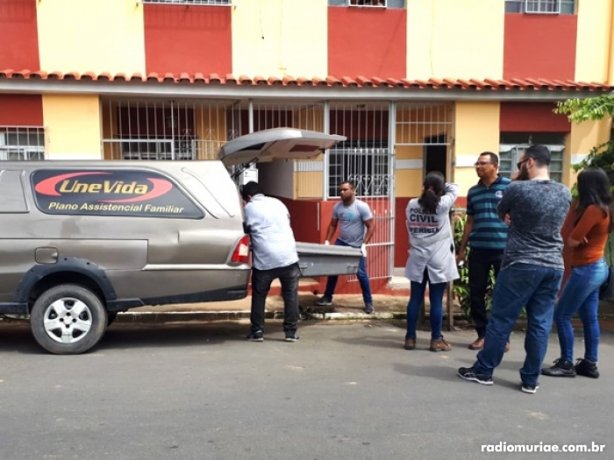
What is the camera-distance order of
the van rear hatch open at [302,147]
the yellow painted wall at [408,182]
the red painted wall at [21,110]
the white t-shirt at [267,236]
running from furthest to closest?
the yellow painted wall at [408,182] < the red painted wall at [21,110] < the van rear hatch open at [302,147] < the white t-shirt at [267,236]

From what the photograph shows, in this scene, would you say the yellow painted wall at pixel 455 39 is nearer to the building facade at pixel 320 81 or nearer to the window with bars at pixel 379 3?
the building facade at pixel 320 81

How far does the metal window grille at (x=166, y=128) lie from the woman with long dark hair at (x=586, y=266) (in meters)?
5.73

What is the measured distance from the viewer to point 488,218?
552cm

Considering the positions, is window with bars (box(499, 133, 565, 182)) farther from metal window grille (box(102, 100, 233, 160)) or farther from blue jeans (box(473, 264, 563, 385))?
blue jeans (box(473, 264, 563, 385))

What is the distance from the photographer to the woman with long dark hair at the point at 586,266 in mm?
4633

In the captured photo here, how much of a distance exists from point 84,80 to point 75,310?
3.73 metres

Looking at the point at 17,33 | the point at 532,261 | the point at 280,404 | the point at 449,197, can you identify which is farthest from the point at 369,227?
the point at 17,33

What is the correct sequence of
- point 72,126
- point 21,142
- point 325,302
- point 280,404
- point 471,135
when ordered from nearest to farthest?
point 280,404, point 325,302, point 72,126, point 21,142, point 471,135

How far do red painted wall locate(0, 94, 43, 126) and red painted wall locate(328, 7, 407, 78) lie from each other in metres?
4.28

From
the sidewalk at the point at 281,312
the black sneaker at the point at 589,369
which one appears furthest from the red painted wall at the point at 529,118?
the black sneaker at the point at 589,369

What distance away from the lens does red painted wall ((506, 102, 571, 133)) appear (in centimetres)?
901

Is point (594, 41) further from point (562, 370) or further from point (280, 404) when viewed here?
point (280, 404)

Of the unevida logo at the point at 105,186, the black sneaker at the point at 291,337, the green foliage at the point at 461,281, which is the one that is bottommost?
the black sneaker at the point at 291,337
